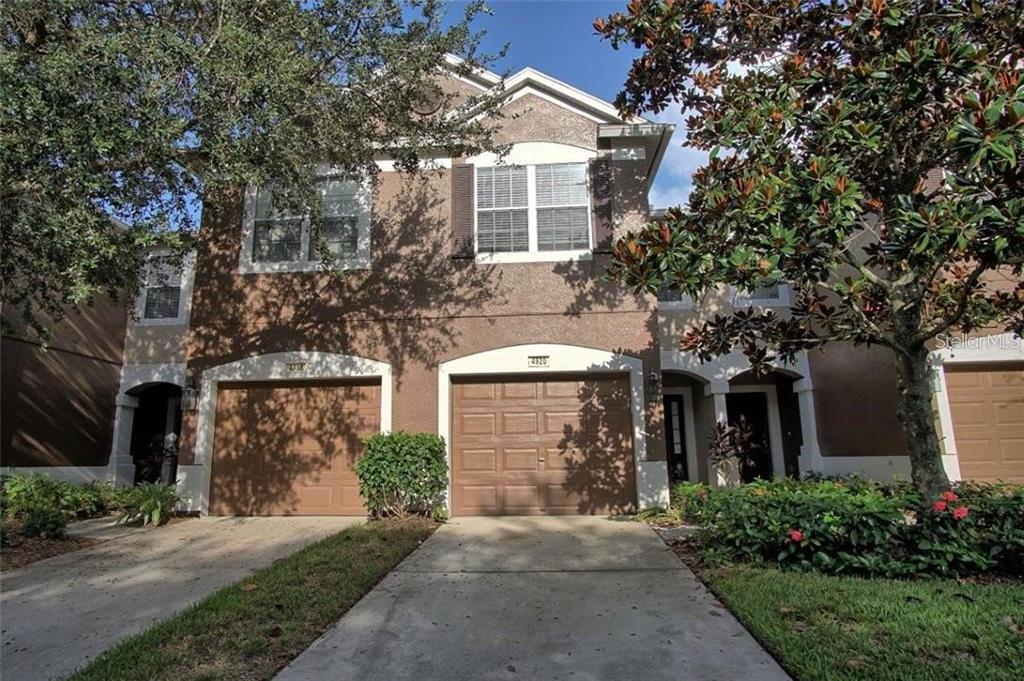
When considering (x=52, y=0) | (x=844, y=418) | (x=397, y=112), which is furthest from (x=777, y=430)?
(x=52, y=0)

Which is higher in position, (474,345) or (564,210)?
(564,210)

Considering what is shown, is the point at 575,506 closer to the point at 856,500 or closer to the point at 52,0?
the point at 856,500

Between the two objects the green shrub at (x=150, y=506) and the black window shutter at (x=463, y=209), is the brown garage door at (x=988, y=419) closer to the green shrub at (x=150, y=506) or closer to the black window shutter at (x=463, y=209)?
the black window shutter at (x=463, y=209)

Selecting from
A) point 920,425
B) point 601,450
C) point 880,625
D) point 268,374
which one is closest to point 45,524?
point 268,374

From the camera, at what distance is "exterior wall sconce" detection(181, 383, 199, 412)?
32.2 feet

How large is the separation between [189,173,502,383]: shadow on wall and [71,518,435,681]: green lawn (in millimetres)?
3931

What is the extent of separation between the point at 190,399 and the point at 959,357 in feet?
41.7

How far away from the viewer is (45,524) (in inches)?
303

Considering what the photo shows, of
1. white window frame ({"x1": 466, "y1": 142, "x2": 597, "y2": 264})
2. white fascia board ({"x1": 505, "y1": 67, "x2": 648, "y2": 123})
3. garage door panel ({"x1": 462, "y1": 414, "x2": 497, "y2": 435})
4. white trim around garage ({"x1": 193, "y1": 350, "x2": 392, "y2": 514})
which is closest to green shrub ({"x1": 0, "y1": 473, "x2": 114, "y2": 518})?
white trim around garage ({"x1": 193, "y1": 350, "x2": 392, "y2": 514})

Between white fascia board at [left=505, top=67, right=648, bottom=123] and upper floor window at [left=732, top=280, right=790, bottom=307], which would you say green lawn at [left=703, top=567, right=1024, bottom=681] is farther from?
upper floor window at [left=732, top=280, right=790, bottom=307]

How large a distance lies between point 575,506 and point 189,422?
21.2ft

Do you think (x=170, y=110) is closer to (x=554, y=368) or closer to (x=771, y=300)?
(x=554, y=368)

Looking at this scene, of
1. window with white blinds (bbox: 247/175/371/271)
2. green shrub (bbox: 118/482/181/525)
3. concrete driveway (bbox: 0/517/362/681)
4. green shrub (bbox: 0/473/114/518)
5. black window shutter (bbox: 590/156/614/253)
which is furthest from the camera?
window with white blinds (bbox: 247/175/371/271)

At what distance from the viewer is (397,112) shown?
805 centimetres
